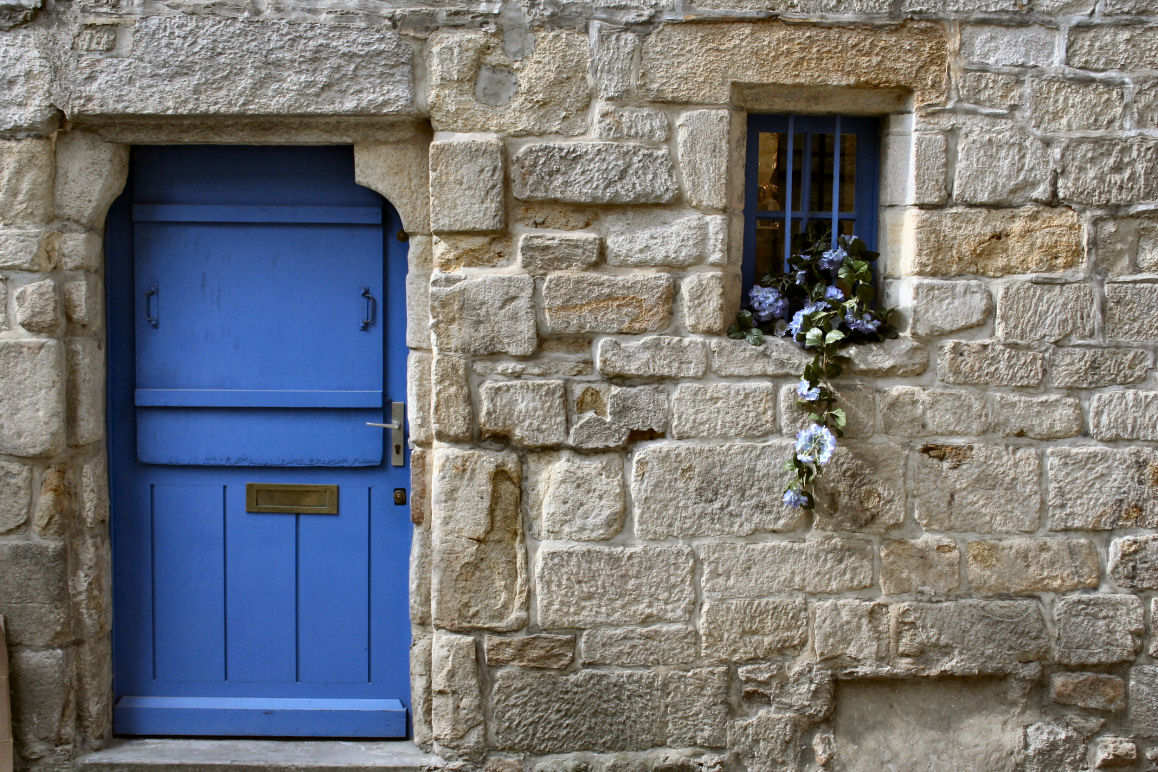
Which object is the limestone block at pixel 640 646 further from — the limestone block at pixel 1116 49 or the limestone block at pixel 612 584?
the limestone block at pixel 1116 49

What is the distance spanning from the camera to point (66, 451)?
108 inches

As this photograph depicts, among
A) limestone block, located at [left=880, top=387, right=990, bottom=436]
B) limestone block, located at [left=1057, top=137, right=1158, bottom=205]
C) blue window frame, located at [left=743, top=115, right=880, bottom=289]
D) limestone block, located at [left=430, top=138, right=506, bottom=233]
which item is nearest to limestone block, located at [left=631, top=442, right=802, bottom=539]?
limestone block, located at [left=880, top=387, right=990, bottom=436]

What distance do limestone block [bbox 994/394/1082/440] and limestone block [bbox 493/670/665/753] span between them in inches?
50.1

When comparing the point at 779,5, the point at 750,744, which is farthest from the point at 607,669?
the point at 779,5

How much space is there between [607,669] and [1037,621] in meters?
1.29

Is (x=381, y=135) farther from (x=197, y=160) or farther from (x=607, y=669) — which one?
(x=607, y=669)

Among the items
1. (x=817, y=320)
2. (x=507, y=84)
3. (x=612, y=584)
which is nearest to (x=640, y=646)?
(x=612, y=584)

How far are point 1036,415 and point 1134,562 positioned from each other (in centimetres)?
54

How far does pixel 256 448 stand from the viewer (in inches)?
114

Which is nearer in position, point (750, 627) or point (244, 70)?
point (244, 70)

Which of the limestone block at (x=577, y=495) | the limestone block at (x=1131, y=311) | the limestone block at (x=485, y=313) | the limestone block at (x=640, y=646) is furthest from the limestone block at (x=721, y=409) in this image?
the limestone block at (x=1131, y=311)

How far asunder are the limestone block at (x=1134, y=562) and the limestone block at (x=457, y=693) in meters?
1.93

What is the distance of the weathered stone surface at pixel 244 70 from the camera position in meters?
2.54

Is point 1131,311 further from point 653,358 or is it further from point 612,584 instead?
point 612,584
